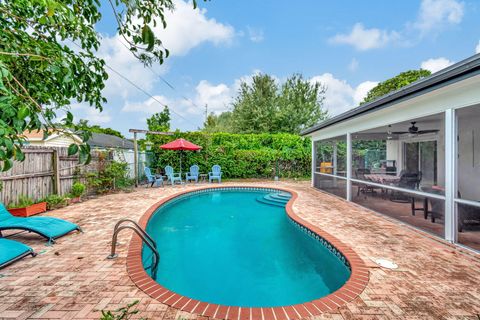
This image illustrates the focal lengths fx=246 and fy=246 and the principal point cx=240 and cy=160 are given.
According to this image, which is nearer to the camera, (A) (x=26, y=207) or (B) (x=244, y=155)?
(A) (x=26, y=207)

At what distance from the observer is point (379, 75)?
22.2 metres

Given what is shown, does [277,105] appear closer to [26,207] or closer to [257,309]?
[26,207]

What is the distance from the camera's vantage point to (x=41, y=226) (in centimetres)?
450

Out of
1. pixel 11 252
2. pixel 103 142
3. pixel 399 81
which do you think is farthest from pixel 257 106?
pixel 11 252

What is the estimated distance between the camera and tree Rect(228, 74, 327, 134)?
22.8m

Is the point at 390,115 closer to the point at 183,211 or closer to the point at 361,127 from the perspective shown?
the point at 361,127

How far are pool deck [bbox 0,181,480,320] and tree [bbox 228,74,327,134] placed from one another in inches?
714

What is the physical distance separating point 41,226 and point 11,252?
1.02 m

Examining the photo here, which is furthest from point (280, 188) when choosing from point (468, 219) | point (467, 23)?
point (467, 23)

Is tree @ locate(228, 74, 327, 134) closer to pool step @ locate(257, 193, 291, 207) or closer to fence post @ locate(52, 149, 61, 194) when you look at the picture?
pool step @ locate(257, 193, 291, 207)

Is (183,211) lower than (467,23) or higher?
lower

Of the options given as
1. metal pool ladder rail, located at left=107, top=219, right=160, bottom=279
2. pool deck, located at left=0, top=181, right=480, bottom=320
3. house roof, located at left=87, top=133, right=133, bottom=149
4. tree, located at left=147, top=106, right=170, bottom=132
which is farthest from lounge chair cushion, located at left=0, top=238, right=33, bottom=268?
tree, located at left=147, top=106, right=170, bottom=132

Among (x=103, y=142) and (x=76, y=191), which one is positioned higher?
(x=103, y=142)

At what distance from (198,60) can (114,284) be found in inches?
706
